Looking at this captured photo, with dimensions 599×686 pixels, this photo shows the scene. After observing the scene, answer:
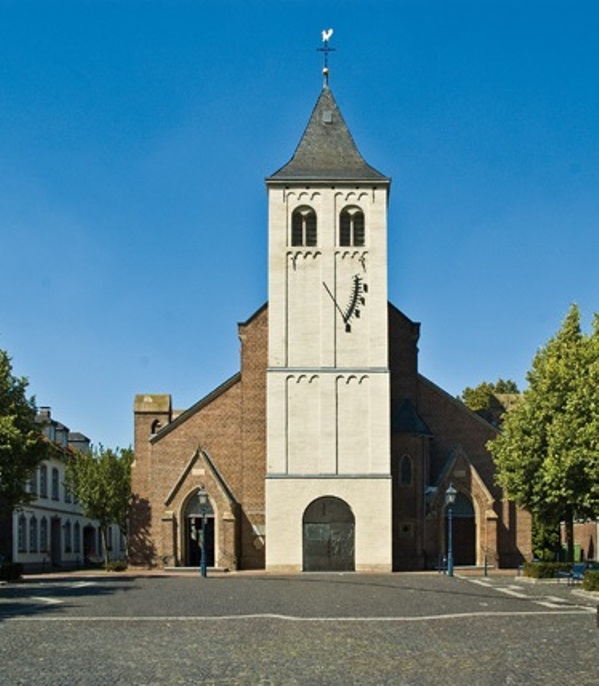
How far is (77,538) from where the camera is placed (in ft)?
261

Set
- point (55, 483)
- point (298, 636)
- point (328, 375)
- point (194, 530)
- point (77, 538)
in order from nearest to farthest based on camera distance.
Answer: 1. point (298, 636)
2. point (328, 375)
3. point (194, 530)
4. point (55, 483)
5. point (77, 538)

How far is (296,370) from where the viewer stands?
55.8 meters

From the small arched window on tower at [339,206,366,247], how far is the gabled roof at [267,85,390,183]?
1613 millimetres

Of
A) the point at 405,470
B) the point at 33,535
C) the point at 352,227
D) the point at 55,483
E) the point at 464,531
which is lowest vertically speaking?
the point at 33,535

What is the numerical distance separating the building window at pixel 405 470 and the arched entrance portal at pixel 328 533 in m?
3.82

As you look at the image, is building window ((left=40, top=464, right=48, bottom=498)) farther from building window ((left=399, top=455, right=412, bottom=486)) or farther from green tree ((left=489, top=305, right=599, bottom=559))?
green tree ((left=489, top=305, right=599, bottom=559))

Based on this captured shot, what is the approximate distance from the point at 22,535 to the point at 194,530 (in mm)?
10661

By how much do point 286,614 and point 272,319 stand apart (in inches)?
1191

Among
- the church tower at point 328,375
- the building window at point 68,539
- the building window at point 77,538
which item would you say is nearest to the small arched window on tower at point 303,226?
the church tower at point 328,375

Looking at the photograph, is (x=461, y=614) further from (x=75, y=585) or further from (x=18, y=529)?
(x=18, y=529)

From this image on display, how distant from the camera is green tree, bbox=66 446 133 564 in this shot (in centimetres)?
6988

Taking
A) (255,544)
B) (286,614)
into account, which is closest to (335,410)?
(255,544)

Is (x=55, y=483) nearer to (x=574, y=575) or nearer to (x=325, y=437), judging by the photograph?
(x=325, y=437)

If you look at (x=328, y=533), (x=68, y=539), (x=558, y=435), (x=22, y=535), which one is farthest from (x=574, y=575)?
(x=68, y=539)
